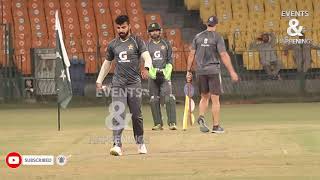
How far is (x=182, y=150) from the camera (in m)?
8.81

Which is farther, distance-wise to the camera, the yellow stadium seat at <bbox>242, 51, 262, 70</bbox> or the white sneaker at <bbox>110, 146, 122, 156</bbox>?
the yellow stadium seat at <bbox>242, 51, 262, 70</bbox>

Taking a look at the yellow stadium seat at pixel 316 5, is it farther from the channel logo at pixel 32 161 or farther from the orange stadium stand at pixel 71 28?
the channel logo at pixel 32 161

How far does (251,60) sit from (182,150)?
38.9ft

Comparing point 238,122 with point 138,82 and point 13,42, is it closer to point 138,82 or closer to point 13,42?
point 138,82

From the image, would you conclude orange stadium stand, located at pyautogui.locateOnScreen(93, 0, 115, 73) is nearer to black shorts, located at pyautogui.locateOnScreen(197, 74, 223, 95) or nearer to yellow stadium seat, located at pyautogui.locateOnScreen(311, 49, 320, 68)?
yellow stadium seat, located at pyautogui.locateOnScreen(311, 49, 320, 68)

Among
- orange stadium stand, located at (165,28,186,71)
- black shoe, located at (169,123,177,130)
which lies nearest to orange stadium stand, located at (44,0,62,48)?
orange stadium stand, located at (165,28,186,71)

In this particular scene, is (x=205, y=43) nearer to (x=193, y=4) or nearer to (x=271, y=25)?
(x=271, y=25)

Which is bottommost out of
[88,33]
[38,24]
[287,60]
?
[287,60]

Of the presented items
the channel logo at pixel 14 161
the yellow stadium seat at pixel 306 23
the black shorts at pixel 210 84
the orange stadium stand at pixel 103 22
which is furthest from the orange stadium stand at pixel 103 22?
the channel logo at pixel 14 161

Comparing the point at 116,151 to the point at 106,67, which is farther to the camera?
the point at 106,67

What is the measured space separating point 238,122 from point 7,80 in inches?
347

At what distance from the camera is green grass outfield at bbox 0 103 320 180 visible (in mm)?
7094

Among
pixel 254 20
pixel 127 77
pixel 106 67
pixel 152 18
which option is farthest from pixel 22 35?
pixel 127 77

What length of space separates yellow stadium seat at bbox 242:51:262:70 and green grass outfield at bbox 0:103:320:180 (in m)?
5.73
